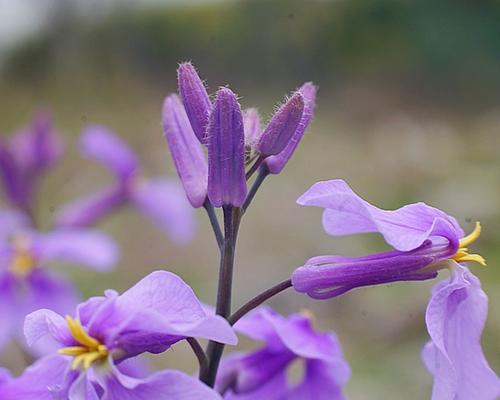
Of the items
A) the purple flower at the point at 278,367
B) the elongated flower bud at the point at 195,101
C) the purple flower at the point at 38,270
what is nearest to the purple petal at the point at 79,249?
the purple flower at the point at 38,270

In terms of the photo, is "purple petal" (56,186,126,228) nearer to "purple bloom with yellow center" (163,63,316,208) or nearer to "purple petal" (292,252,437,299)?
"purple bloom with yellow center" (163,63,316,208)

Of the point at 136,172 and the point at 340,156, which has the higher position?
the point at 136,172

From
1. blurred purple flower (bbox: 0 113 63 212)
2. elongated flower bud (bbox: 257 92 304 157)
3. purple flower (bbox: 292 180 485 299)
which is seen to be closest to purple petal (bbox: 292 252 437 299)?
purple flower (bbox: 292 180 485 299)

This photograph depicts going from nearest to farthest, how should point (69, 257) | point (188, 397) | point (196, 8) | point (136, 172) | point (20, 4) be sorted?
1. point (188, 397)
2. point (69, 257)
3. point (136, 172)
4. point (20, 4)
5. point (196, 8)

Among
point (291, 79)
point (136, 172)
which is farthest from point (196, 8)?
point (136, 172)

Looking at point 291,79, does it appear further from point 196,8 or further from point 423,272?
point 423,272

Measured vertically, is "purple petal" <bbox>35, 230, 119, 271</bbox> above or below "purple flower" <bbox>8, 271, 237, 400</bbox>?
below

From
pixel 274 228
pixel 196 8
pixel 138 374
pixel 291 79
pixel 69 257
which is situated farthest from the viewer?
pixel 196 8
